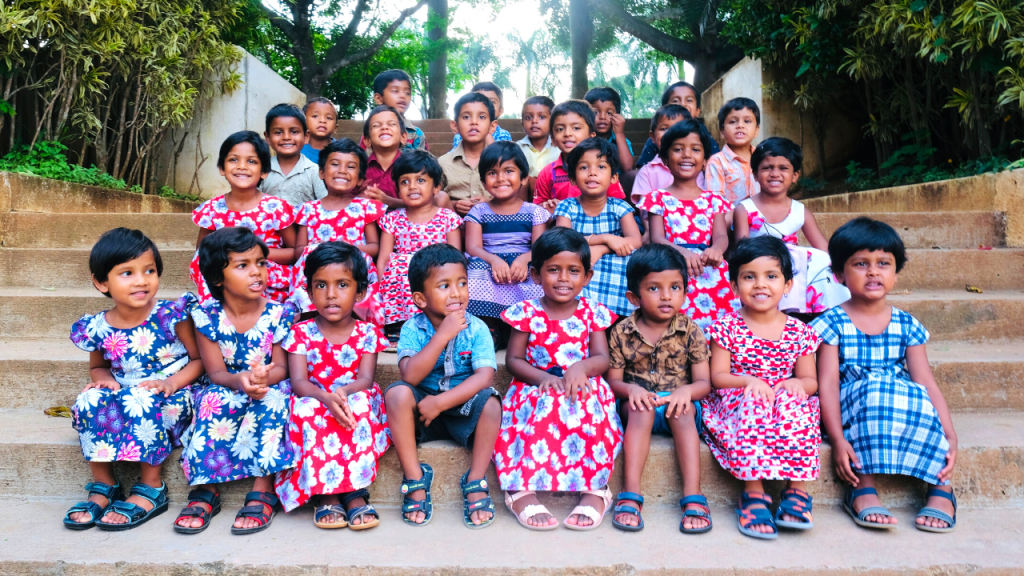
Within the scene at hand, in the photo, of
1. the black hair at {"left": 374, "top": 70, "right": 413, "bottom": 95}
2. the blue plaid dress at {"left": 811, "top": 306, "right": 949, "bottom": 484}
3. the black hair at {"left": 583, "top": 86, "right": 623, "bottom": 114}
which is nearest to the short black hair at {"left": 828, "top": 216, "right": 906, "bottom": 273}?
the blue plaid dress at {"left": 811, "top": 306, "right": 949, "bottom": 484}

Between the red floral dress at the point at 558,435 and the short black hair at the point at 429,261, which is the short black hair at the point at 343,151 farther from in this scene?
the red floral dress at the point at 558,435

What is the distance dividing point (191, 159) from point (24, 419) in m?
4.14

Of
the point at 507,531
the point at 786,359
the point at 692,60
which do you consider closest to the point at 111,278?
the point at 507,531

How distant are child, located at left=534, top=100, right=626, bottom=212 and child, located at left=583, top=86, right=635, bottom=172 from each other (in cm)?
64

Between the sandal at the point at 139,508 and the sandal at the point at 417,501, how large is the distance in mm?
845

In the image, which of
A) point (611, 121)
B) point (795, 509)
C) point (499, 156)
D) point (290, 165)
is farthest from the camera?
point (611, 121)

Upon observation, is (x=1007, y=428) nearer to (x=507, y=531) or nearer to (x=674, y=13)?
(x=507, y=531)

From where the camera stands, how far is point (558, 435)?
93.6 inches

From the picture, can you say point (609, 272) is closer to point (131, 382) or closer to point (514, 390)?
point (514, 390)

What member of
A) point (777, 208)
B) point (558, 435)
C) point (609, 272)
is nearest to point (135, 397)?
point (558, 435)

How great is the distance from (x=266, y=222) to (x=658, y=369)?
201cm

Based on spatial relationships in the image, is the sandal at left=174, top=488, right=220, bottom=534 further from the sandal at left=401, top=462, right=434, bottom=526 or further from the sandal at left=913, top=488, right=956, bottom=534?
the sandal at left=913, top=488, right=956, bottom=534

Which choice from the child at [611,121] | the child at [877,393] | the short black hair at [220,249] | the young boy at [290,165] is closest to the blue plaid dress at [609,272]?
the child at [877,393]

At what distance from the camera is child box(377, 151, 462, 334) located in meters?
3.22
